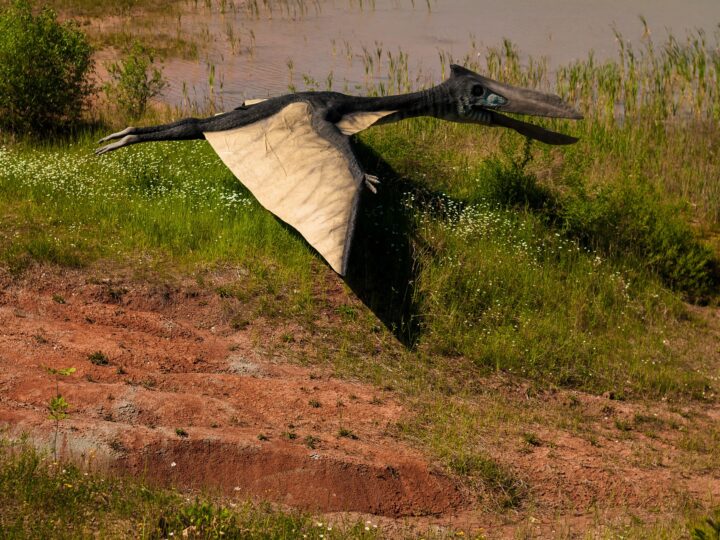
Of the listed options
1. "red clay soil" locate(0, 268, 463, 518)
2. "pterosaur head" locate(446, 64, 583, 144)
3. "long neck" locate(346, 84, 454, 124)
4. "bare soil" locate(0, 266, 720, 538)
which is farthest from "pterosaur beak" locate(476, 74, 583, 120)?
"red clay soil" locate(0, 268, 463, 518)

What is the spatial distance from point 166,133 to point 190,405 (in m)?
4.39

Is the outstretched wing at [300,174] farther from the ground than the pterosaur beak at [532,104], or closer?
closer

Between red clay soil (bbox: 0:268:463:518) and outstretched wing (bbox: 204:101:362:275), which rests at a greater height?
outstretched wing (bbox: 204:101:362:275)

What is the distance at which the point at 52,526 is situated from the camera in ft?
15.8

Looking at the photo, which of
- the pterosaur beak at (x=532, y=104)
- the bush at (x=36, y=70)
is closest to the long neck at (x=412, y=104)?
the pterosaur beak at (x=532, y=104)

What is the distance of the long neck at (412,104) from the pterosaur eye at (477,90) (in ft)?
0.85

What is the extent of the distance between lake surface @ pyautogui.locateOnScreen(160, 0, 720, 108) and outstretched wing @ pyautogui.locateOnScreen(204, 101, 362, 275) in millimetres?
5679

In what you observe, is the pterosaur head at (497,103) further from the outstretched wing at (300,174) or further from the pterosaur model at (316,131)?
the outstretched wing at (300,174)

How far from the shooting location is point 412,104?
1027 centimetres

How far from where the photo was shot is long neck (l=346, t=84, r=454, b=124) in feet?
33.5

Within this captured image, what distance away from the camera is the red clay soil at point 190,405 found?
234 inches

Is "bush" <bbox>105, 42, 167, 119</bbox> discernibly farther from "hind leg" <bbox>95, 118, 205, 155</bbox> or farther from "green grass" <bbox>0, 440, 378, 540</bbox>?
"green grass" <bbox>0, 440, 378, 540</bbox>

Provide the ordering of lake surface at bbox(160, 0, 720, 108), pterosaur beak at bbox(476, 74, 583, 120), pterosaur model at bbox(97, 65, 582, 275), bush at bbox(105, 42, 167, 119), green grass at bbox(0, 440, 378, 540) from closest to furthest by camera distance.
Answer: green grass at bbox(0, 440, 378, 540) < pterosaur model at bbox(97, 65, 582, 275) < pterosaur beak at bbox(476, 74, 583, 120) < bush at bbox(105, 42, 167, 119) < lake surface at bbox(160, 0, 720, 108)

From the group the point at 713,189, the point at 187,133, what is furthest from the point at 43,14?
the point at 713,189
